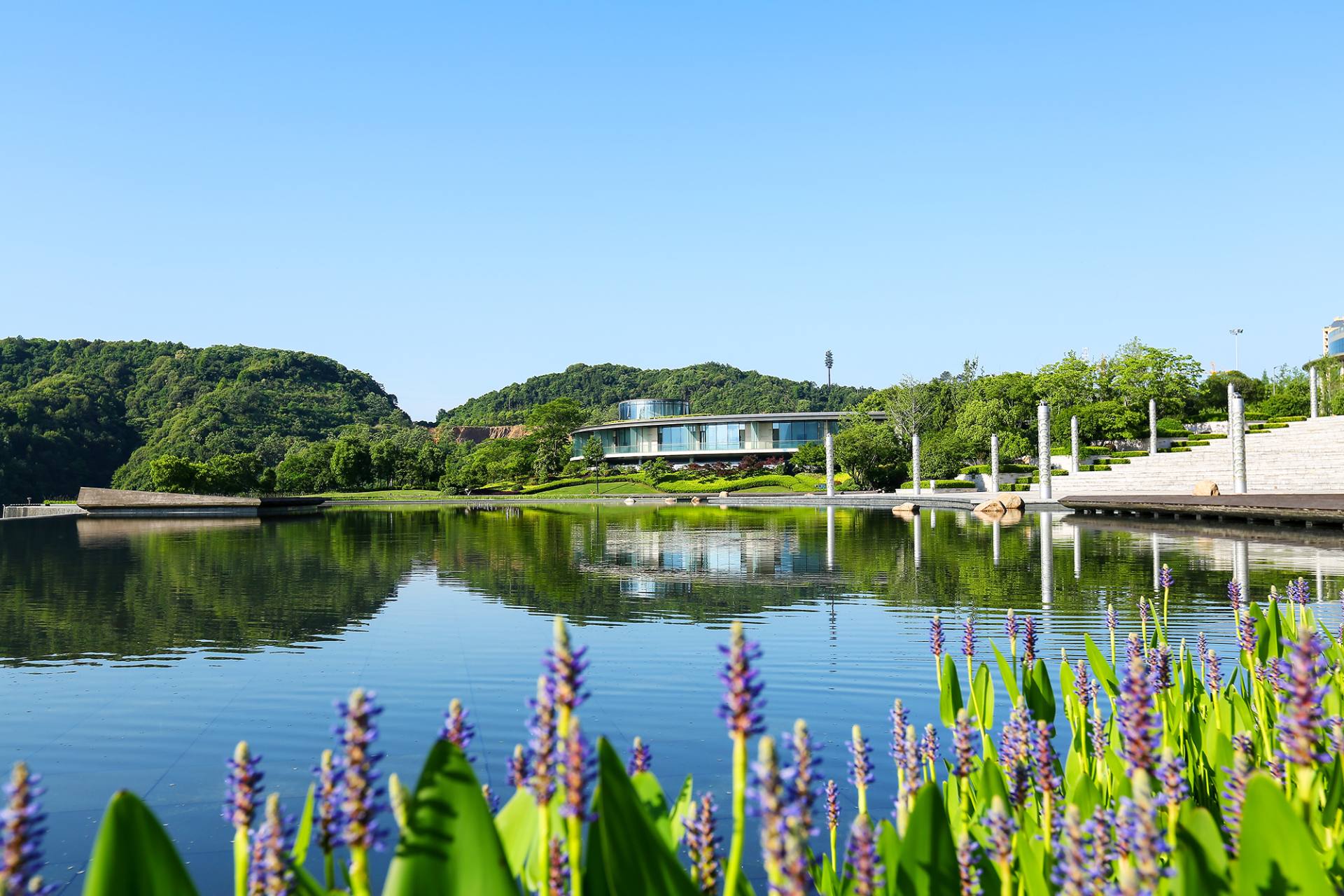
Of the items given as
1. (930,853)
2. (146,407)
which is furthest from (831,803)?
(146,407)

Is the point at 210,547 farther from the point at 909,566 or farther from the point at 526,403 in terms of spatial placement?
the point at 526,403

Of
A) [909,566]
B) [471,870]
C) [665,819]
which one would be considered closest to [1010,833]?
[665,819]

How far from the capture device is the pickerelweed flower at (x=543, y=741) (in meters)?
1.49

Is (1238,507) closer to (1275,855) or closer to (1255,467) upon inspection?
(1255,467)

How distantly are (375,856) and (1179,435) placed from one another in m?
68.6

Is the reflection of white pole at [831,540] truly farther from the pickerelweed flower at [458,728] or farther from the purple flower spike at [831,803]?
the pickerelweed flower at [458,728]

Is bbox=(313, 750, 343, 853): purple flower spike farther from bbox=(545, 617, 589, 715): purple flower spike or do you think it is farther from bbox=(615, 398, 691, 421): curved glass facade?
bbox=(615, 398, 691, 421): curved glass facade

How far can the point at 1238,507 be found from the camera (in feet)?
80.5

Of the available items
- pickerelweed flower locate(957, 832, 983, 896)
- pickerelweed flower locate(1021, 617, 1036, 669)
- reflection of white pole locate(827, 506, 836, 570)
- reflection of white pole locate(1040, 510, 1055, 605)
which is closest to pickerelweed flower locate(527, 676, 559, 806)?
pickerelweed flower locate(957, 832, 983, 896)

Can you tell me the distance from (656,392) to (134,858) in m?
144

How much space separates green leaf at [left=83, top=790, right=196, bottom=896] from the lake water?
373cm

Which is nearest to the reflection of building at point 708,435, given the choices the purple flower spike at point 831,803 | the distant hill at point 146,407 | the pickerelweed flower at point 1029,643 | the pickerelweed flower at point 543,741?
the distant hill at point 146,407

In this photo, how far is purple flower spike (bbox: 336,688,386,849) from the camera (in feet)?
4.34

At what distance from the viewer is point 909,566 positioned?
17.5m
